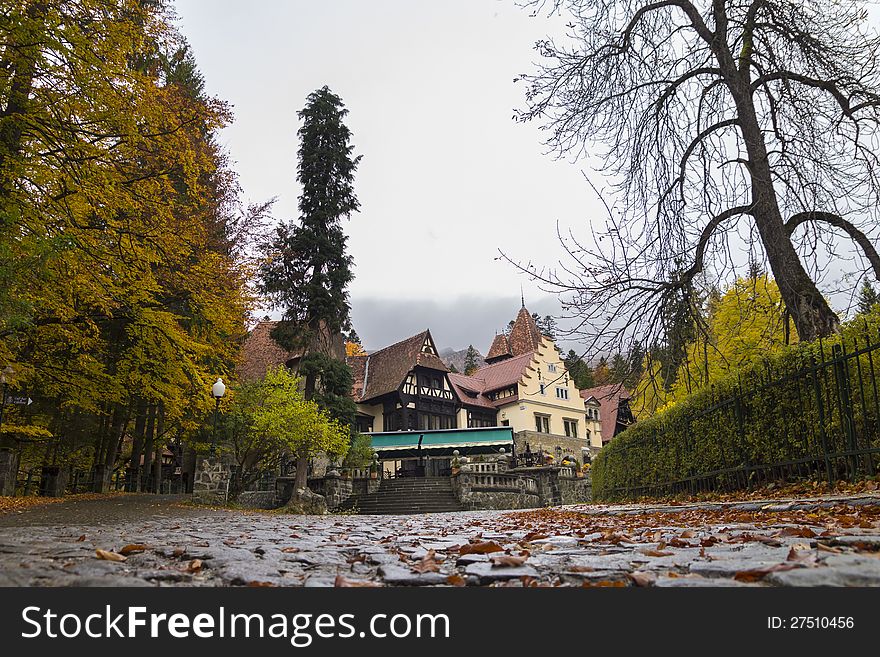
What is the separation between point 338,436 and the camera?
79.4 ft

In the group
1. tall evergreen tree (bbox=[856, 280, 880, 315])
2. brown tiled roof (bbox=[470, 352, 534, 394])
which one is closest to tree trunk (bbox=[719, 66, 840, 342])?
tall evergreen tree (bbox=[856, 280, 880, 315])

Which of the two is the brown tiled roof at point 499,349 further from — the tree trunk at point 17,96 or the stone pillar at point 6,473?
the tree trunk at point 17,96

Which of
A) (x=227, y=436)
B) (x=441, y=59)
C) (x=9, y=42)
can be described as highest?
(x=441, y=59)

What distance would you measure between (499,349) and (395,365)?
16.8m

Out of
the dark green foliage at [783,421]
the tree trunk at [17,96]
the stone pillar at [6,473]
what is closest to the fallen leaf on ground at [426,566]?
the dark green foliage at [783,421]

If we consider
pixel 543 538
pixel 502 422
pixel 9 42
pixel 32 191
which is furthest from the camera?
pixel 502 422

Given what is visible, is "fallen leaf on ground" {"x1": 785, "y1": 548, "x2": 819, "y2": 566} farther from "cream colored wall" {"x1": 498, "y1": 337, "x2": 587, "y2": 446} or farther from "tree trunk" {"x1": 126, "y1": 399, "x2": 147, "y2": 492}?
"cream colored wall" {"x1": 498, "y1": 337, "x2": 587, "y2": 446}

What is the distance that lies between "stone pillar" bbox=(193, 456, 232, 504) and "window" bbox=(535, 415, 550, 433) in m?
33.2

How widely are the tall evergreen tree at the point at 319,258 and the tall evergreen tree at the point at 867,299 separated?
2176cm

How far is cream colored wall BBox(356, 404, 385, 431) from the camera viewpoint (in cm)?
4478

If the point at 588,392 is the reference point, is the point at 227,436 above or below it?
below
